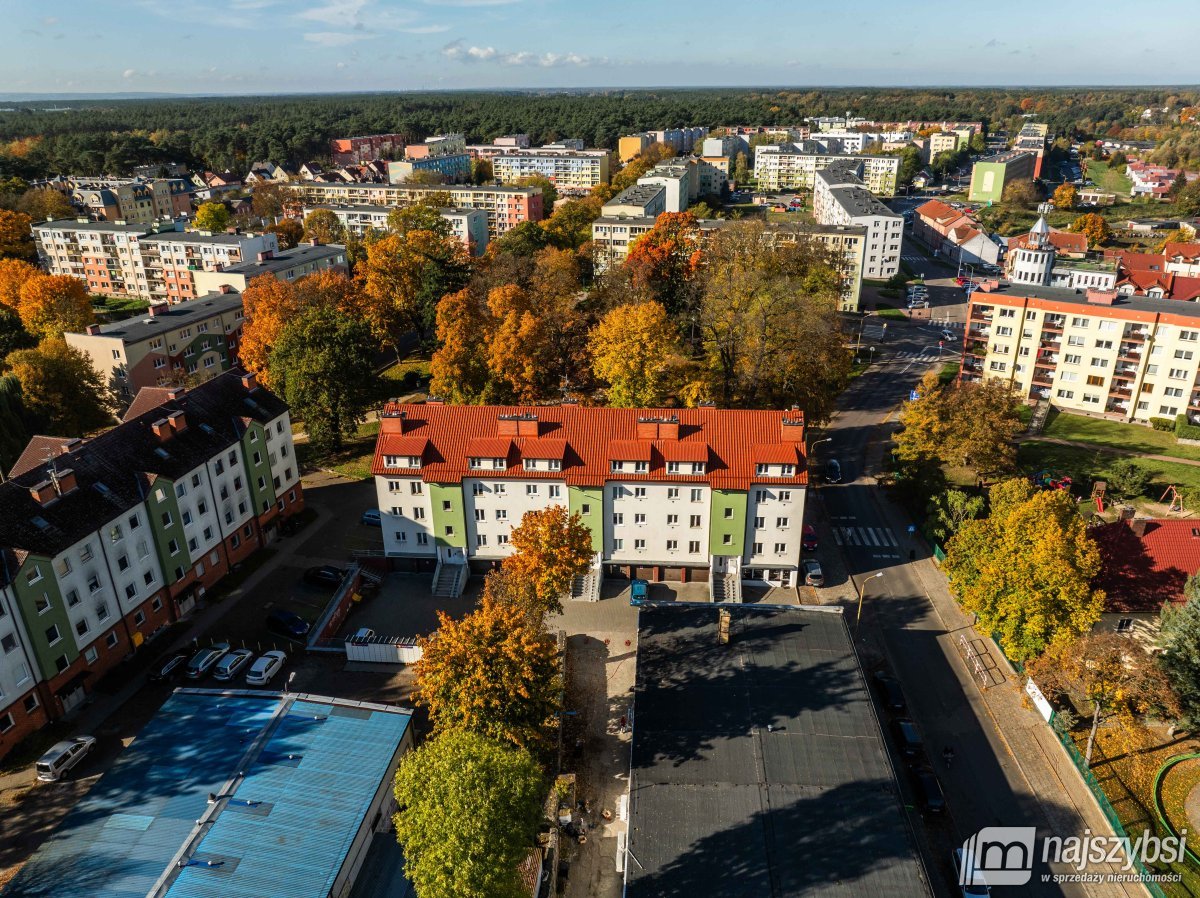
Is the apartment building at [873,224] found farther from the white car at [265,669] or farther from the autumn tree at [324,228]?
the white car at [265,669]

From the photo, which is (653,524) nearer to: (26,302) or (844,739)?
(844,739)

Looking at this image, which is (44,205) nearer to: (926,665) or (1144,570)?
(926,665)

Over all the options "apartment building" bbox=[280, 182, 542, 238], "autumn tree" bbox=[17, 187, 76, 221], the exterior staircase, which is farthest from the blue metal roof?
"autumn tree" bbox=[17, 187, 76, 221]

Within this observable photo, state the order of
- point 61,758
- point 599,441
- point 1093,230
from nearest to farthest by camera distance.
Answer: point 61,758 < point 599,441 < point 1093,230

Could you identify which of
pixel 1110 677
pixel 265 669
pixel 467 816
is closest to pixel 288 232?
pixel 265 669

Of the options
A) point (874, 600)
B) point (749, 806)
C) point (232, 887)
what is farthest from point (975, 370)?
A: point (232, 887)

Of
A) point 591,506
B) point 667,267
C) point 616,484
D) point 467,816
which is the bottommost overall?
point 591,506
